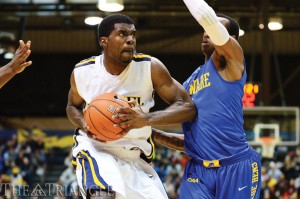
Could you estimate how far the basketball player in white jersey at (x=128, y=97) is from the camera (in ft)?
15.0

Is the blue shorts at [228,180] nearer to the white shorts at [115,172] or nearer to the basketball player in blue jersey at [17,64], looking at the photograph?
the white shorts at [115,172]

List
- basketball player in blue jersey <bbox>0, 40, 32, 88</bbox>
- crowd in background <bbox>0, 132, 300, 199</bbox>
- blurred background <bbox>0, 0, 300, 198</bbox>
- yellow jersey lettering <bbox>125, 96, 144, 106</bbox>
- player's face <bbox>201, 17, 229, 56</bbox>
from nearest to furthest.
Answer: yellow jersey lettering <bbox>125, 96, 144, 106</bbox> → player's face <bbox>201, 17, 229, 56</bbox> → basketball player in blue jersey <bbox>0, 40, 32, 88</bbox> → blurred background <bbox>0, 0, 300, 198</bbox> → crowd in background <bbox>0, 132, 300, 199</bbox>

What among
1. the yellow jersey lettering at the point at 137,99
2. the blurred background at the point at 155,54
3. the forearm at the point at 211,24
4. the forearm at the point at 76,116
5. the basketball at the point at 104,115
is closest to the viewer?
the basketball at the point at 104,115

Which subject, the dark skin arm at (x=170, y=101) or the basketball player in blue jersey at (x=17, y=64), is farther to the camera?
the basketball player in blue jersey at (x=17, y=64)

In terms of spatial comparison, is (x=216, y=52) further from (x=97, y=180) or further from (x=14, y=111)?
(x=14, y=111)

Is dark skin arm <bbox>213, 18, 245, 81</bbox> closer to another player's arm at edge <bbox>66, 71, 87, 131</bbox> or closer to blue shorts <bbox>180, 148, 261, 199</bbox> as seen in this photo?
blue shorts <bbox>180, 148, 261, 199</bbox>

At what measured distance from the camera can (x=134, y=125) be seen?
14.4 ft

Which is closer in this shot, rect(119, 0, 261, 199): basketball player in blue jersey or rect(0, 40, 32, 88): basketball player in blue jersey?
rect(119, 0, 261, 199): basketball player in blue jersey

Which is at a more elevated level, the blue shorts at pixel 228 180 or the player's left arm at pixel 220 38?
the player's left arm at pixel 220 38

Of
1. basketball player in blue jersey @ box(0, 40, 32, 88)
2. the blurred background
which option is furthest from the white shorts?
the blurred background

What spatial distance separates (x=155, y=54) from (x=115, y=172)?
16.2 metres

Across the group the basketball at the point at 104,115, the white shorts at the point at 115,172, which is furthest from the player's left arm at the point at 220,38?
the white shorts at the point at 115,172

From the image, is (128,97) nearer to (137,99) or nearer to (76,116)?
(137,99)

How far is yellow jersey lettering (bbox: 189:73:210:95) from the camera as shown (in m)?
4.84
